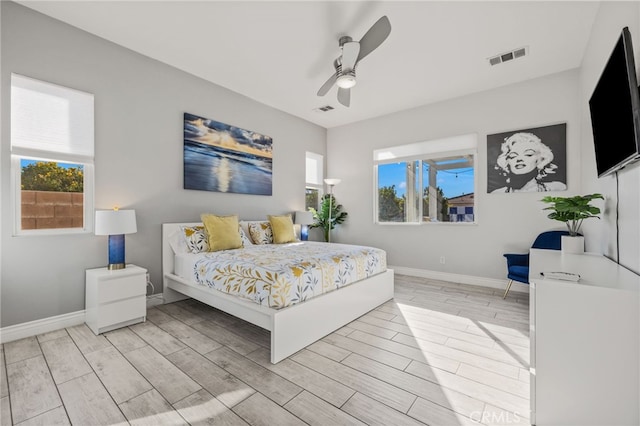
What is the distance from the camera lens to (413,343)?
7.89ft

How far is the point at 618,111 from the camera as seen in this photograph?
1.69 m

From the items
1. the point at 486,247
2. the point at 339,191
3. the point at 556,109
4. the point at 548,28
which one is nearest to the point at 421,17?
the point at 548,28

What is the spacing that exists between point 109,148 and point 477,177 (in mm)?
4841

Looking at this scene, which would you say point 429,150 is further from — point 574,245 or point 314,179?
point 574,245

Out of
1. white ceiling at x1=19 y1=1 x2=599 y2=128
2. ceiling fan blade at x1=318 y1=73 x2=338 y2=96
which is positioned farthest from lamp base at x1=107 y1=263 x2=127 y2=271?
ceiling fan blade at x1=318 y1=73 x2=338 y2=96

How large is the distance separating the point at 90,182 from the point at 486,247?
5.09 m

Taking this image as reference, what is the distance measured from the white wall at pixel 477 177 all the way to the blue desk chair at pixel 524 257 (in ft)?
0.82

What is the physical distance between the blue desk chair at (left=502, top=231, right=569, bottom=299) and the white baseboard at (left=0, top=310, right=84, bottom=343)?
4.73 m

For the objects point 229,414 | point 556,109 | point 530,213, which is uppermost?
point 556,109

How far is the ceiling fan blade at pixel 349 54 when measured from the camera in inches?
102

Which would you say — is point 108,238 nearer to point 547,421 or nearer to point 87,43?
point 87,43

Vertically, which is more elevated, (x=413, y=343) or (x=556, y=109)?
(x=556, y=109)

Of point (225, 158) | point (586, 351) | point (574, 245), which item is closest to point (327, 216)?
point (225, 158)

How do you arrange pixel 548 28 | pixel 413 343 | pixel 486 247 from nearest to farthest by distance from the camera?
pixel 413 343
pixel 548 28
pixel 486 247
